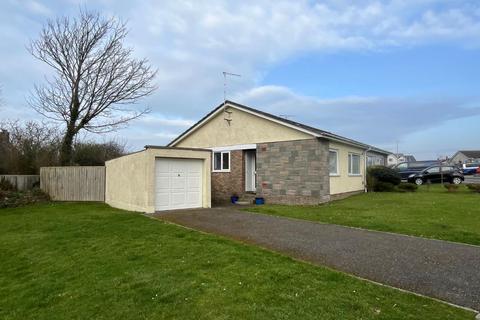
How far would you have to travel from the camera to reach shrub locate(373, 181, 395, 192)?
22.9 meters

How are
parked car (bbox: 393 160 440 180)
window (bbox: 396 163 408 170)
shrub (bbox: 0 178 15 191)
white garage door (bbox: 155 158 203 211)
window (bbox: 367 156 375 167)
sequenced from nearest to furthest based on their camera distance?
white garage door (bbox: 155 158 203 211)
shrub (bbox: 0 178 15 191)
window (bbox: 367 156 375 167)
parked car (bbox: 393 160 440 180)
window (bbox: 396 163 408 170)

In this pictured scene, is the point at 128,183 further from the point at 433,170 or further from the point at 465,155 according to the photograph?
the point at 465,155

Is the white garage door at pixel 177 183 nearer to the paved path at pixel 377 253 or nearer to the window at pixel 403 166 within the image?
the paved path at pixel 377 253

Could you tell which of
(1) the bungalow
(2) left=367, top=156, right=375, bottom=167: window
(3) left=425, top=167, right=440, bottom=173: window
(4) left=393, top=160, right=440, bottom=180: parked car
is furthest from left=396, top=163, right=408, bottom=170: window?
(1) the bungalow

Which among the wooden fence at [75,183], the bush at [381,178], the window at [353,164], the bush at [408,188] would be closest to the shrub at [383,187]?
the bush at [381,178]

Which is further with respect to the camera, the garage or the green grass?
the garage

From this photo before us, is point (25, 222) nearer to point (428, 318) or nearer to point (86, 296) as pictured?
point (86, 296)

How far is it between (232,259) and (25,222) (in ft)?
32.3

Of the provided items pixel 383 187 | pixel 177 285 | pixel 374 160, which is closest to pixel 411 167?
pixel 374 160

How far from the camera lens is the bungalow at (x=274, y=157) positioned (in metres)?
16.6

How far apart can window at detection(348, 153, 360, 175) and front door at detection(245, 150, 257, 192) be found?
Answer: 17.3 ft

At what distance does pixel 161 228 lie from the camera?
10531 mm

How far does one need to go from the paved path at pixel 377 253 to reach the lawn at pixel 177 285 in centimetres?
55

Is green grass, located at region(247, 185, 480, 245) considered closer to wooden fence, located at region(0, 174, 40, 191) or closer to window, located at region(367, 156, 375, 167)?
window, located at region(367, 156, 375, 167)
